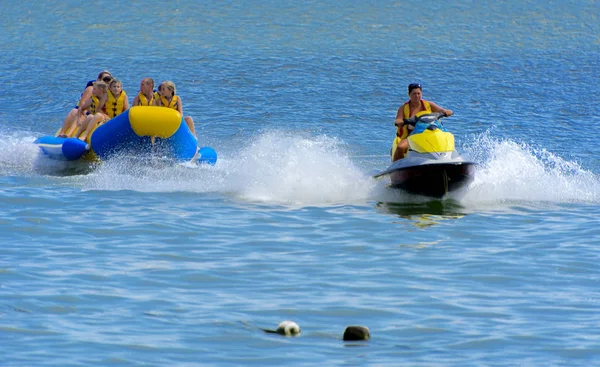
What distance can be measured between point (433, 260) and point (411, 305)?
1.34 meters

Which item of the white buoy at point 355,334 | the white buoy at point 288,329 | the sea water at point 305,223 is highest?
the sea water at point 305,223

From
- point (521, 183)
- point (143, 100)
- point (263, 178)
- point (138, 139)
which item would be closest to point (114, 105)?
point (143, 100)

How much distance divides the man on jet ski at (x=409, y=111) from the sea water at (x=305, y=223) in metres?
0.47

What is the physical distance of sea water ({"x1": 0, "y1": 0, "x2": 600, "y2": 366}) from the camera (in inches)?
232

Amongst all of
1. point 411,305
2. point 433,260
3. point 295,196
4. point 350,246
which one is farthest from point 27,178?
point 411,305

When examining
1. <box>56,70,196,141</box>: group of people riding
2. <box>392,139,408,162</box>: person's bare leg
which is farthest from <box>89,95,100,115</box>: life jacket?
<box>392,139,408,162</box>: person's bare leg

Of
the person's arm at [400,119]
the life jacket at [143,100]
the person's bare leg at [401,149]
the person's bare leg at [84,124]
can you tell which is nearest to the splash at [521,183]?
the person's bare leg at [401,149]

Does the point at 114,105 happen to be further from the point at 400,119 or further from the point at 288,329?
the point at 288,329

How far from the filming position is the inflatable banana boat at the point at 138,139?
39.6 feet

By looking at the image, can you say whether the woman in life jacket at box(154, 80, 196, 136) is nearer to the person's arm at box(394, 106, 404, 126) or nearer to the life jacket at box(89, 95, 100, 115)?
the life jacket at box(89, 95, 100, 115)

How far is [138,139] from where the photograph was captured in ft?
39.9

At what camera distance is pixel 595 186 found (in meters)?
11.9

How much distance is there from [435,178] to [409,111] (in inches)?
40.6

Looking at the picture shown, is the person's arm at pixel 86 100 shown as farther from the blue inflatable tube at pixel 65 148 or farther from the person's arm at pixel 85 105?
the blue inflatable tube at pixel 65 148
